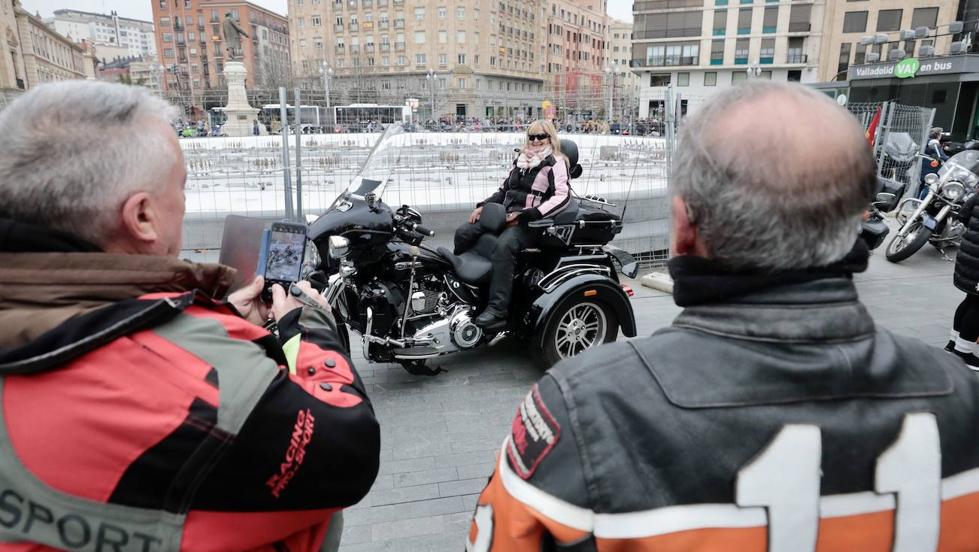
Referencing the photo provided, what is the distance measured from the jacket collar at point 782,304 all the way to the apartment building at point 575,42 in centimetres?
8654

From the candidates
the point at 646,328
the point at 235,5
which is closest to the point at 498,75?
the point at 235,5

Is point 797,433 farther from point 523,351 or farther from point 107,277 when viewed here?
point 523,351

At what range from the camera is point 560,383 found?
1062 mm

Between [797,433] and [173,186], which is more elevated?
[173,186]

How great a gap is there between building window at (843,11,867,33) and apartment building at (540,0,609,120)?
110 feet

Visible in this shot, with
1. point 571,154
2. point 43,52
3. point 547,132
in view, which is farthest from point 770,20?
point 43,52

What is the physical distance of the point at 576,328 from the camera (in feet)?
15.9

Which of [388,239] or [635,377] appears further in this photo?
[388,239]

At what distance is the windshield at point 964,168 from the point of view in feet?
25.5

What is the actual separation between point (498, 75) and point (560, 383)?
87883 millimetres

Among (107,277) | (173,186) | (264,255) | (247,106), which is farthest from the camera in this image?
(247,106)

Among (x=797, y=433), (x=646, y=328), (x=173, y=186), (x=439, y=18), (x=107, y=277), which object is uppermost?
(x=439, y=18)

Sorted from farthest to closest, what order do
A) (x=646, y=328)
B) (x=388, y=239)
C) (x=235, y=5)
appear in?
(x=235, y=5) < (x=646, y=328) < (x=388, y=239)

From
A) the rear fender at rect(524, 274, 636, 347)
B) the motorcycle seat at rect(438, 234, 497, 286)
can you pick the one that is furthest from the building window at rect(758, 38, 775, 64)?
the motorcycle seat at rect(438, 234, 497, 286)
